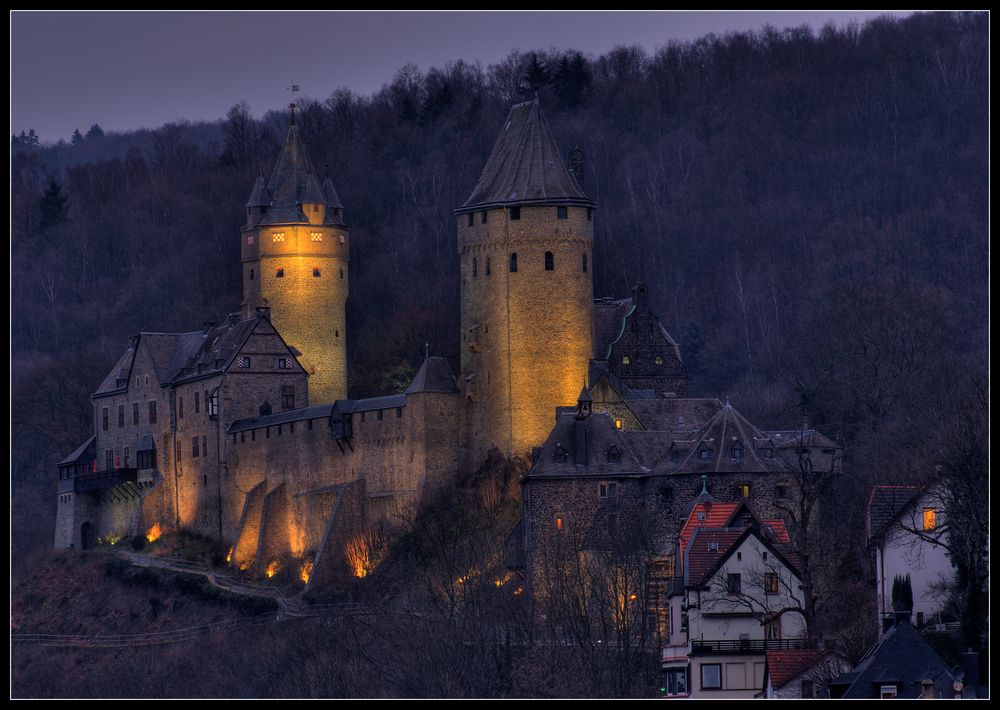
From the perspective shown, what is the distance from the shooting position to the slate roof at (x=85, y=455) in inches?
4186

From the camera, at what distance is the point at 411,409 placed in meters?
89.8

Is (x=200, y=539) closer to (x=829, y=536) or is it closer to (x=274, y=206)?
(x=274, y=206)

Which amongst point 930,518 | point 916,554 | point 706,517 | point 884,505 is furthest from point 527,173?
point 916,554

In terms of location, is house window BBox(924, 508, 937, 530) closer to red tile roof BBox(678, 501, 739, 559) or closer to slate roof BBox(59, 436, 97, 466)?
red tile roof BBox(678, 501, 739, 559)

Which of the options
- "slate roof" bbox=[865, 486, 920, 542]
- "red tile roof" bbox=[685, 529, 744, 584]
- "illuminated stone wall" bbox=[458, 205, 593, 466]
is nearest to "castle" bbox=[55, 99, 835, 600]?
"illuminated stone wall" bbox=[458, 205, 593, 466]

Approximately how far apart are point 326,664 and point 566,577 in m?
7.10

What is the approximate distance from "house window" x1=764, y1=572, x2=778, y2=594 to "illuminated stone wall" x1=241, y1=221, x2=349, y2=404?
3127cm

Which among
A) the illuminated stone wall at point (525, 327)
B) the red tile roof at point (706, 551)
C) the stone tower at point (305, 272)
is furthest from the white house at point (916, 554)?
the stone tower at point (305, 272)

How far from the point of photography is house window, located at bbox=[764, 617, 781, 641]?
2840 inches

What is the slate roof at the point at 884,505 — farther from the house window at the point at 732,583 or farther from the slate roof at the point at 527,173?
the slate roof at the point at 527,173

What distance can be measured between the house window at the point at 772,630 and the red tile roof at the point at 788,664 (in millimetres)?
4125

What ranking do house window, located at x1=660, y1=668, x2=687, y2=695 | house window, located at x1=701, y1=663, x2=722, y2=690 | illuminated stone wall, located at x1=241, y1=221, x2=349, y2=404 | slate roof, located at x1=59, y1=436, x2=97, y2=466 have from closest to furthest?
1. house window, located at x1=701, y1=663, x2=722, y2=690
2. house window, located at x1=660, y1=668, x2=687, y2=695
3. illuminated stone wall, located at x1=241, y1=221, x2=349, y2=404
4. slate roof, located at x1=59, y1=436, x2=97, y2=466

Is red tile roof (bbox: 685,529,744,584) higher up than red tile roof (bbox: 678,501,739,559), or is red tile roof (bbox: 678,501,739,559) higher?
red tile roof (bbox: 678,501,739,559)
